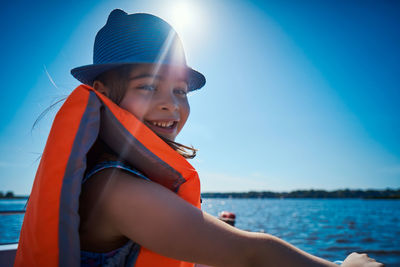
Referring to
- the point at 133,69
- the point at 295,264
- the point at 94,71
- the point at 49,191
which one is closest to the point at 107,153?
the point at 49,191

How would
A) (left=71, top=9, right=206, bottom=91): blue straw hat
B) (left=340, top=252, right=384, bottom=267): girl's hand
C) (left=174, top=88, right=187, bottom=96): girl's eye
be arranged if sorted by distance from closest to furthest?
(left=340, top=252, right=384, bottom=267): girl's hand < (left=71, top=9, right=206, bottom=91): blue straw hat < (left=174, top=88, right=187, bottom=96): girl's eye

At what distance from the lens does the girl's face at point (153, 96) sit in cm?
130

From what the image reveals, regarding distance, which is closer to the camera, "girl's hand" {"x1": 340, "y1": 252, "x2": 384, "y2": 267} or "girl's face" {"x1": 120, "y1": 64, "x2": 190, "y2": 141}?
"girl's hand" {"x1": 340, "y1": 252, "x2": 384, "y2": 267}

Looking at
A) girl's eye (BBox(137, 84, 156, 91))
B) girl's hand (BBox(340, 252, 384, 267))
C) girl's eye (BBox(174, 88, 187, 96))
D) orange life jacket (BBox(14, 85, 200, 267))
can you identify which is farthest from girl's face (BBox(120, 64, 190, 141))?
girl's hand (BBox(340, 252, 384, 267))

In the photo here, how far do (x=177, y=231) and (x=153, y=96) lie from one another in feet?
2.46

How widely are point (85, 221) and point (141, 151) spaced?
0.33 meters

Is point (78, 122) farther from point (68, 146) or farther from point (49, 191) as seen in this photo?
point (49, 191)

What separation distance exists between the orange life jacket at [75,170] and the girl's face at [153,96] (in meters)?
0.27

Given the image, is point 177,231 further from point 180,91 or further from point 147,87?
point 180,91

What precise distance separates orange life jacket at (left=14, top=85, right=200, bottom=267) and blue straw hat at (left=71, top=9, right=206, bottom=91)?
0.37 metres

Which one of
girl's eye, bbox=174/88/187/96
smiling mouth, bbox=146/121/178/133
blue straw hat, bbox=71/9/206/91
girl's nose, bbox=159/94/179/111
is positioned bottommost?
smiling mouth, bbox=146/121/178/133

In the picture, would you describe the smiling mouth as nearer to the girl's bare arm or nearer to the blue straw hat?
the blue straw hat

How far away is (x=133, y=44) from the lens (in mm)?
1309

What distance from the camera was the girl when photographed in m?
0.81
